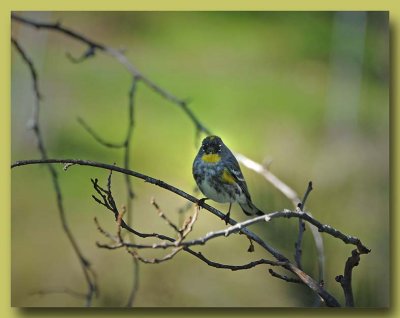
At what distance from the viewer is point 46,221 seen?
7.75ft

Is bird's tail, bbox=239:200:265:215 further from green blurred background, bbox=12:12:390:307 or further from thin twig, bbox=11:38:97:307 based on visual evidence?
thin twig, bbox=11:38:97:307

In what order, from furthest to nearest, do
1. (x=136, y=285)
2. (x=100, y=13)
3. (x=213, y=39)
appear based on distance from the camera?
1. (x=213, y=39)
2. (x=100, y=13)
3. (x=136, y=285)

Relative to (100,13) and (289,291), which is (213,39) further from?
(289,291)

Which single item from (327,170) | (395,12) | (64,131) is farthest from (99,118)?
(395,12)

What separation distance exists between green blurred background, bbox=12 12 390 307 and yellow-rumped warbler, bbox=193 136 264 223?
194mm

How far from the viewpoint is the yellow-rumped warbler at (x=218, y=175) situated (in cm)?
202

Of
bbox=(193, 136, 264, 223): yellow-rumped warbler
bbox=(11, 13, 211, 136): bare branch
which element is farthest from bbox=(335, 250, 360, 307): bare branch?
bbox=(11, 13, 211, 136): bare branch

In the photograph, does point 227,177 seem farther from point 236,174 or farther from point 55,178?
point 55,178

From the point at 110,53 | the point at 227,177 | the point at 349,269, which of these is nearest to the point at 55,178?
the point at 110,53

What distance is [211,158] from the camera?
206 centimetres

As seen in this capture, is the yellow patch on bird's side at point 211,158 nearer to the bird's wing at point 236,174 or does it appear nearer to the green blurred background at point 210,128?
the bird's wing at point 236,174

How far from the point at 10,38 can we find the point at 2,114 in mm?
272

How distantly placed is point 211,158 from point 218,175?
7 centimetres

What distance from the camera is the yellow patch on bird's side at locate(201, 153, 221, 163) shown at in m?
2.05
